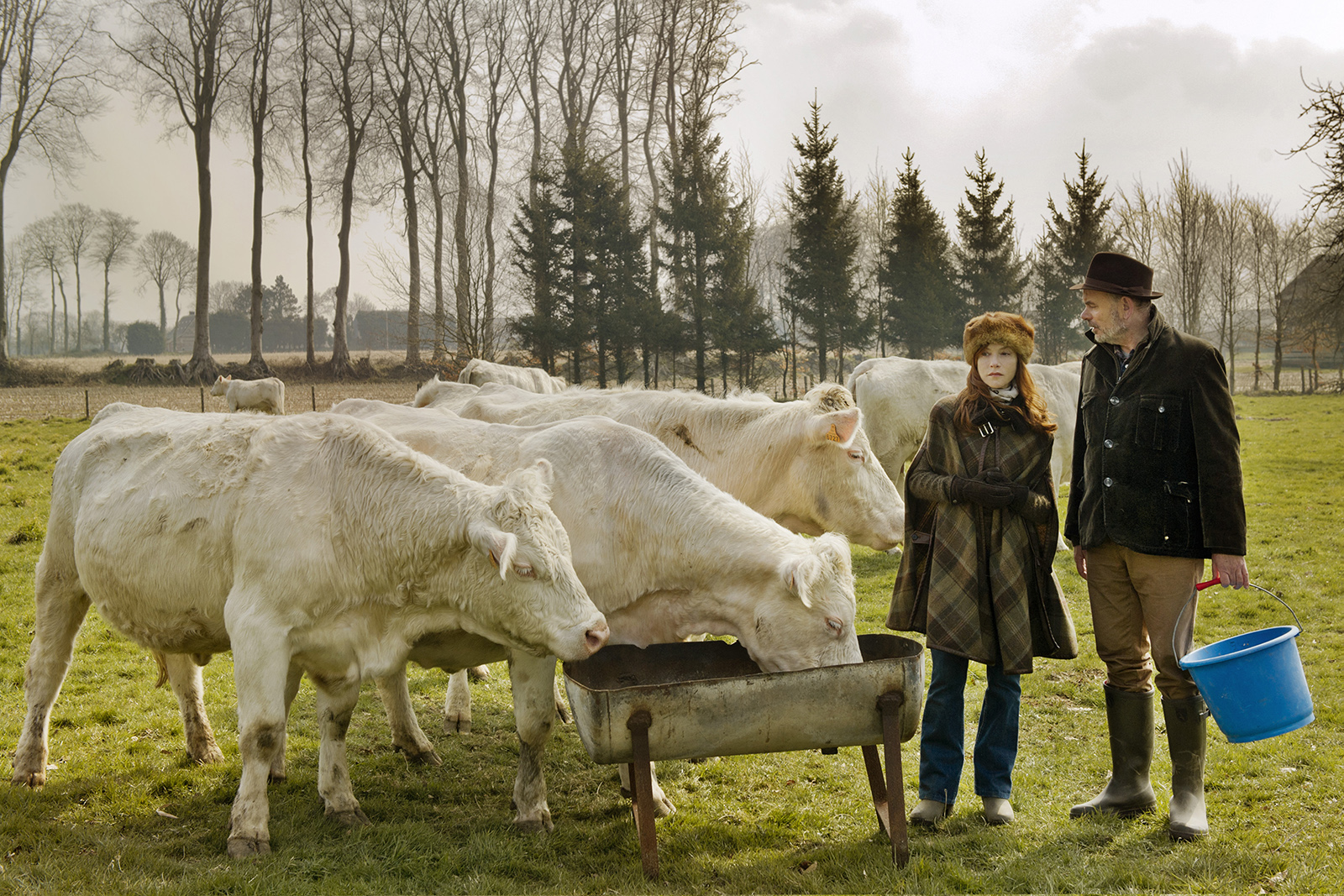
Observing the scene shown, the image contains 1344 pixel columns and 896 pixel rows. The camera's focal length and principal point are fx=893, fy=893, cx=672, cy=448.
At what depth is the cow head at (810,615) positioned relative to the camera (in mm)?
4141

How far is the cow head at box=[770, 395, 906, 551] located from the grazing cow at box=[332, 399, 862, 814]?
175 centimetres

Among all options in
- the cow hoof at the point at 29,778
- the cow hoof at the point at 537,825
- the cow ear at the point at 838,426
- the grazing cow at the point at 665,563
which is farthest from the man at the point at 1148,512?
the cow hoof at the point at 29,778

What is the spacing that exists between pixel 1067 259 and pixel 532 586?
3935cm

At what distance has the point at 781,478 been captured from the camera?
21.6 ft

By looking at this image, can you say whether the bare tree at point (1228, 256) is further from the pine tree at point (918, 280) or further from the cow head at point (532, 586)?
the cow head at point (532, 586)

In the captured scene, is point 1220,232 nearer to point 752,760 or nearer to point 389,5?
point 389,5

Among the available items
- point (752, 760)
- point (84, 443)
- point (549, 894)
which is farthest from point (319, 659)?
point (752, 760)

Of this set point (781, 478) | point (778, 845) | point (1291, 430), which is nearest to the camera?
point (778, 845)

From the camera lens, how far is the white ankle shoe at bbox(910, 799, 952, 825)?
4305 millimetres

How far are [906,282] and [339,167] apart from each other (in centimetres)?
2256

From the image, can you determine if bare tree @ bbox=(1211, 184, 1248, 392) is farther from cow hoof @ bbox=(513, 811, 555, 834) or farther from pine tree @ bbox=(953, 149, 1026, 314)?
cow hoof @ bbox=(513, 811, 555, 834)

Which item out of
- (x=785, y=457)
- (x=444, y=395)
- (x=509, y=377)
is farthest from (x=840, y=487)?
(x=509, y=377)

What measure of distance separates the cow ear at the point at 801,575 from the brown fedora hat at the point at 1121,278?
1.84 m

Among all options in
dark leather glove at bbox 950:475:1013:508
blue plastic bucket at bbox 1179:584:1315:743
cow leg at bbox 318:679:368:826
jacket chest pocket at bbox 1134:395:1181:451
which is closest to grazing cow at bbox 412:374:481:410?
cow leg at bbox 318:679:368:826
